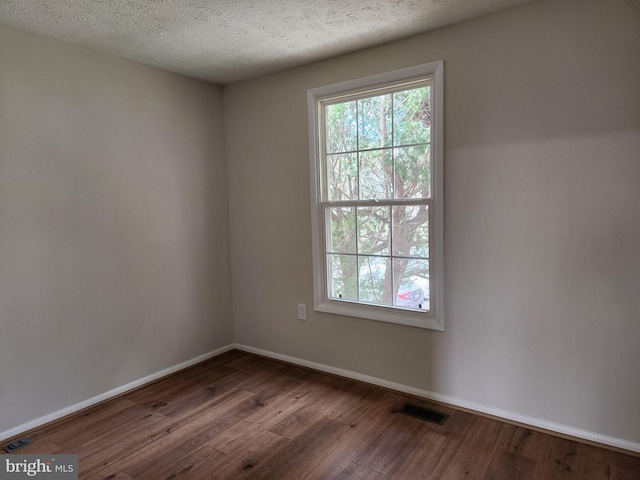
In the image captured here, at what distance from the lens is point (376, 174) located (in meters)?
2.80

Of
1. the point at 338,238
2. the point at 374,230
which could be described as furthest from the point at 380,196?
the point at 338,238

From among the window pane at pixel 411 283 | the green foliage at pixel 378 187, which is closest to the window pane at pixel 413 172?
the green foliage at pixel 378 187

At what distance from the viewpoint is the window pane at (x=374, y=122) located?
8.96 feet

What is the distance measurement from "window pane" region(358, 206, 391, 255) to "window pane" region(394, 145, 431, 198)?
0.59 feet

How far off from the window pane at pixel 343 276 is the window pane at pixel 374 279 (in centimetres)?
5

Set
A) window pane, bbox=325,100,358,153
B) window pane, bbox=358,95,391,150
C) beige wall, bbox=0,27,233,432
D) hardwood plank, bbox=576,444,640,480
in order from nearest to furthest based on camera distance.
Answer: hardwood plank, bbox=576,444,640,480 < beige wall, bbox=0,27,233,432 < window pane, bbox=358,95,391,150 < window pane, bbox=325,100,358,153

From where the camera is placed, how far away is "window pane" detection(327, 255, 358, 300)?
118 inches

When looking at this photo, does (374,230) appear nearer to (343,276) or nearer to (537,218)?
(343,276)

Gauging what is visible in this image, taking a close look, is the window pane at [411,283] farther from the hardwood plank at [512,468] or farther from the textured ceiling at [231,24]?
the textured ceiling at [231,24]

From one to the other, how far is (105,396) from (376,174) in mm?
2389

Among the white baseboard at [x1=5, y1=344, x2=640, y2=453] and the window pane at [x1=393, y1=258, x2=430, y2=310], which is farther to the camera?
the window pane at [x1=393, y1=258, x2=430, y2=310]

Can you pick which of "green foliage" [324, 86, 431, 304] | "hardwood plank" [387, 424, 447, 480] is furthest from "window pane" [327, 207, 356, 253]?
"hardwood plank" [387, 424, 447, 480]

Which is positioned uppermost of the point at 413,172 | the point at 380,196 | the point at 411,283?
the point at 413,172

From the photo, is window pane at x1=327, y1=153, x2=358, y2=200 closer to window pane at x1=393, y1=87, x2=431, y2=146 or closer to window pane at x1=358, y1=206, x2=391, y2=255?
window pane at x1=358, y1=206, x2=391, y2=255
